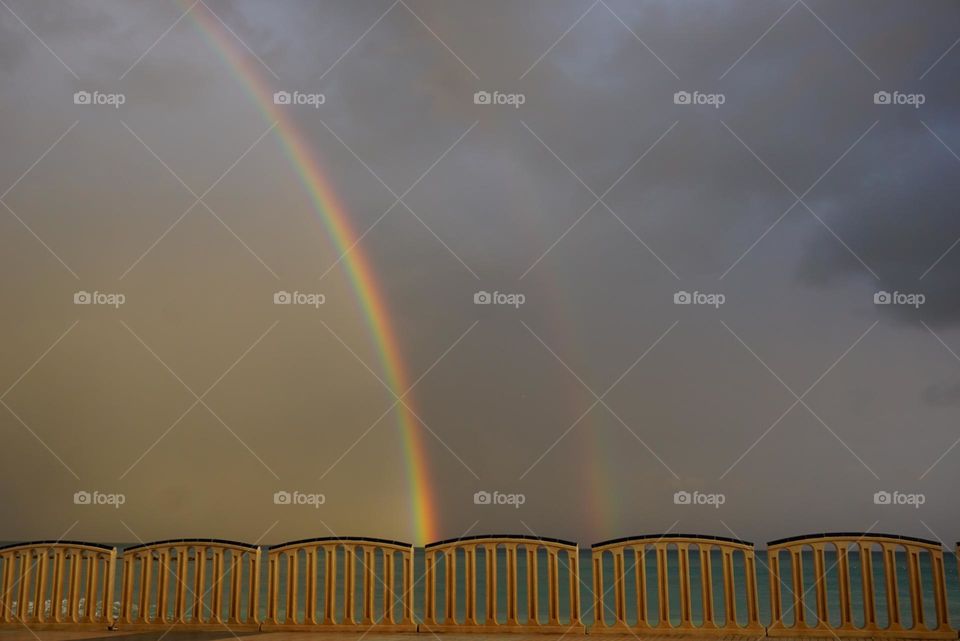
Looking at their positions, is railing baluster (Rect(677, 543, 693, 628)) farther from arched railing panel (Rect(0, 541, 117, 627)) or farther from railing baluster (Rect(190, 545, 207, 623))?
arched railing panel (Rect(0, 541, 117, 627))

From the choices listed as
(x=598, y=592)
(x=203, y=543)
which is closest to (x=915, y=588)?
(x=598, y=592)

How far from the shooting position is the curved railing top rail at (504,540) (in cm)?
1039

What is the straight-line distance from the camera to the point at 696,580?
6191 centimetres

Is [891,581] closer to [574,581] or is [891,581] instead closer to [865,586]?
[865,586]

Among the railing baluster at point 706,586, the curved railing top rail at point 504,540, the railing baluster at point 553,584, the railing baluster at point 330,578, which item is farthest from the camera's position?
the railing baluster at point 330,578

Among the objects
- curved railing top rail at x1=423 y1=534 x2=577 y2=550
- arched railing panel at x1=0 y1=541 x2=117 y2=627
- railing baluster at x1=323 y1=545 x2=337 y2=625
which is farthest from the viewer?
arched railing panel at x1=0 y1=541 x2=117 y2=627

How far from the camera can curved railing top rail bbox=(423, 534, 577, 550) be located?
10391mm

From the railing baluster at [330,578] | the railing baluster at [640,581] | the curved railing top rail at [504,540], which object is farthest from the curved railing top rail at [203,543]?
the railing baluster at [640,581]

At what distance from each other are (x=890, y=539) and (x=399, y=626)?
5.82 m

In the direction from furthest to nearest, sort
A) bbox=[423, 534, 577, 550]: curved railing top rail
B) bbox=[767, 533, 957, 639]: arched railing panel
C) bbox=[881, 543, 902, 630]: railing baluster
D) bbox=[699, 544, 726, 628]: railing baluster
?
bbox=[423, 534, 577, 550]: curved railing top rail
bbox=[699, 544, 726, 628]: railing baluster
bbox=[881, 543, 902, 630]: railing baluster
bbox=[767, 533, 957, 639]: arched railing panel

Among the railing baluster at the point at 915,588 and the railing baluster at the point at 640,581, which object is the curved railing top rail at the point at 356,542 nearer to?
the railing baluster at the point at 640,581

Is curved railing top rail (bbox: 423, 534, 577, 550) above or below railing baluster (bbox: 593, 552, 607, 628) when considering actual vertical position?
above

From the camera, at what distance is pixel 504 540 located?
10.4 meters

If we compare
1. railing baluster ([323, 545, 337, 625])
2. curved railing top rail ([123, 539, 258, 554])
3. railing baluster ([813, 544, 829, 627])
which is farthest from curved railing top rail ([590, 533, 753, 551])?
curved railing top rail ([123, 539, 258, 554])
